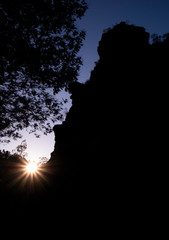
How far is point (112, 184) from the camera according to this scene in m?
12.7

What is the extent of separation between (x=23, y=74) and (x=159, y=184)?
15.5m

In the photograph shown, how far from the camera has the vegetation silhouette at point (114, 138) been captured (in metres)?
11.0

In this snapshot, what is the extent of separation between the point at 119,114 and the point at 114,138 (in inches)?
136

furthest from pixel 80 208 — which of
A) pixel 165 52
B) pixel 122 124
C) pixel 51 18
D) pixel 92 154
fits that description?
pixel 165 52

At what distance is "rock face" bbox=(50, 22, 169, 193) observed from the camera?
13.9 meters

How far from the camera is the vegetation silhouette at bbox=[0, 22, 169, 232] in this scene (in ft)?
36.0

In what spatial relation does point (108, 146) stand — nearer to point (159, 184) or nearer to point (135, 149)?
point (135, 149)

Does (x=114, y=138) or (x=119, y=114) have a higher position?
(x=119, y=114)

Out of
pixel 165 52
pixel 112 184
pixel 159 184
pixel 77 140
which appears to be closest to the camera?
pixel 159 184

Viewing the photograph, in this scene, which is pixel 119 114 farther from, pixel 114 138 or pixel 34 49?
pixel 34 49

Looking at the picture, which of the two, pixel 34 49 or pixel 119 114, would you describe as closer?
pixel 34 49

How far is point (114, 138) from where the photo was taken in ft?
53.2

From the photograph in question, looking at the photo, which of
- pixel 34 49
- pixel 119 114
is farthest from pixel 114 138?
pixel 34 49

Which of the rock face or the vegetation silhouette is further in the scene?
the rock face
